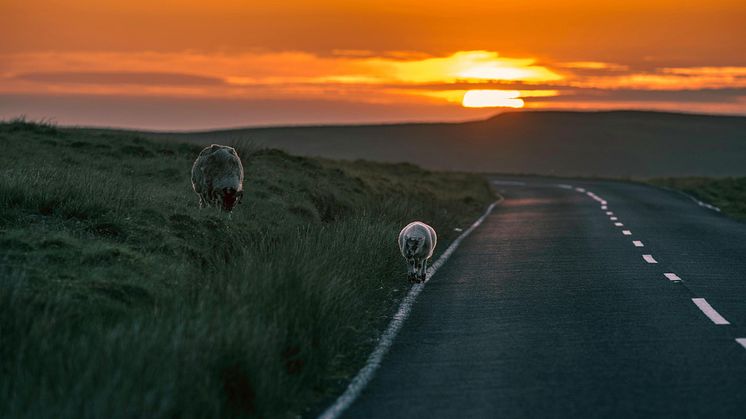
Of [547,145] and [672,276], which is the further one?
[547,145]

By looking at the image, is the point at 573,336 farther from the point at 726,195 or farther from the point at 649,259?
the point at 726,195

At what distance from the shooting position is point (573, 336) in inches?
441

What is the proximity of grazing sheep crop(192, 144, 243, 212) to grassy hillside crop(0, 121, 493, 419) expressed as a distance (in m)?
0.40

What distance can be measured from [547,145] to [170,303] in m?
174

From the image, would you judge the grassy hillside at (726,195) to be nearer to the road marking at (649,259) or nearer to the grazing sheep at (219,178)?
the road marking at (649,259)

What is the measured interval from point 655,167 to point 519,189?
345 ft

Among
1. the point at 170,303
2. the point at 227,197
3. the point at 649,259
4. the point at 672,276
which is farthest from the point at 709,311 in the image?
the point at 227,197

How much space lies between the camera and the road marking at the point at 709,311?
12.1 metres

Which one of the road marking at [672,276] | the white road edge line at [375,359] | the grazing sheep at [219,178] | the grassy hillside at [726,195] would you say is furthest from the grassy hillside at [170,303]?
the grassy hillside at [726,195]

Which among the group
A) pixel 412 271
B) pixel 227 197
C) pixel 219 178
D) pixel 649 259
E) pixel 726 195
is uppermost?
pixel 726 195

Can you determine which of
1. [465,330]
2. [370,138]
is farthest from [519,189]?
[370,138]

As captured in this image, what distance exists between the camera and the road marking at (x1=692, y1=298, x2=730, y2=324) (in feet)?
39.8

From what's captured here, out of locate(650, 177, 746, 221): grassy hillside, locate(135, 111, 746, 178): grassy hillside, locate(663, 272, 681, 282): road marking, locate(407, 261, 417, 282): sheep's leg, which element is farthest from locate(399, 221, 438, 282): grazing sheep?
locate(135, 111, 746, 178): grassy hillside

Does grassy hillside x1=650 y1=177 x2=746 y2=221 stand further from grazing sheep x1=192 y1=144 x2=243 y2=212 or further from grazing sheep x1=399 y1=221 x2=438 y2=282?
grazing sheep x1=399 y1=221 x2=438 y2=282
